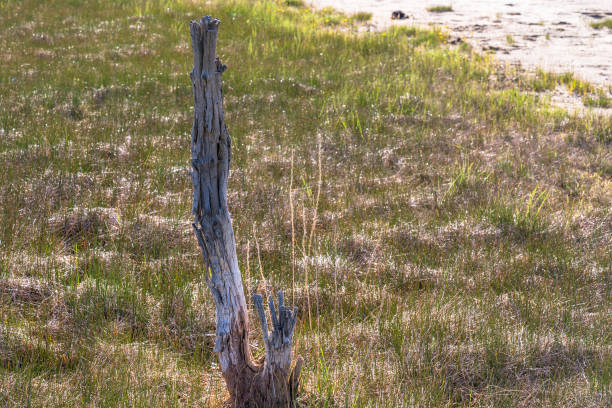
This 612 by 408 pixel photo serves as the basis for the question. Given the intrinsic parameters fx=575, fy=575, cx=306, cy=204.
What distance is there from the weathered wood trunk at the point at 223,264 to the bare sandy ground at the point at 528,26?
955 cm

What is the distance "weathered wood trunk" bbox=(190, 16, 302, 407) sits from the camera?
8.99 ft

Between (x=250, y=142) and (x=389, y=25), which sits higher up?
(x=389, y=25)

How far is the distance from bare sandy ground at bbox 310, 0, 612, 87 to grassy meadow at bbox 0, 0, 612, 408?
1225 mm

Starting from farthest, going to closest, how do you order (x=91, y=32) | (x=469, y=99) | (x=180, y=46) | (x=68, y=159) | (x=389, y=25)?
(x=389, y=25) < (x=91, y=32) < (x=180, y=46) < (x=469, y=99) < (x=68, y=159)

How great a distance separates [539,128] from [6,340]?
7.35 m

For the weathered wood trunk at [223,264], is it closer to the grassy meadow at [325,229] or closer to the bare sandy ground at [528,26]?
the grassy meadow at [325,229]

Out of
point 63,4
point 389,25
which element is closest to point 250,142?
point 389,25

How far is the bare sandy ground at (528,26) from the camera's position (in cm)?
1162

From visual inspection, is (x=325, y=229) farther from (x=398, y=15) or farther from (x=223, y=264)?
(x=398, y=15)

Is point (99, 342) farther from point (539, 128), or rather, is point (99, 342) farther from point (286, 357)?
point (539, 128)

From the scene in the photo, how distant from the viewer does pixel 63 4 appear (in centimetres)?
1505

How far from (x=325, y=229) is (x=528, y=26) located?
11.1 m

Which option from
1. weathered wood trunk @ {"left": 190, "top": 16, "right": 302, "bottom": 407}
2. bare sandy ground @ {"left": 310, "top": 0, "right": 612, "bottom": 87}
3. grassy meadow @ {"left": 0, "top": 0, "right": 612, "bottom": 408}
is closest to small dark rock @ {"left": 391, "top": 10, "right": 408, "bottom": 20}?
bare sandy ground @ {"left": 310, "top": 0, "right": 612, "bottom": 87}

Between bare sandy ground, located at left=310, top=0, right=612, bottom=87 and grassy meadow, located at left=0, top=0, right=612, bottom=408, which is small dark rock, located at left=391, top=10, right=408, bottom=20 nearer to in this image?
bare sandy ground, located at left=310, top=0, right=612, bottom=87
